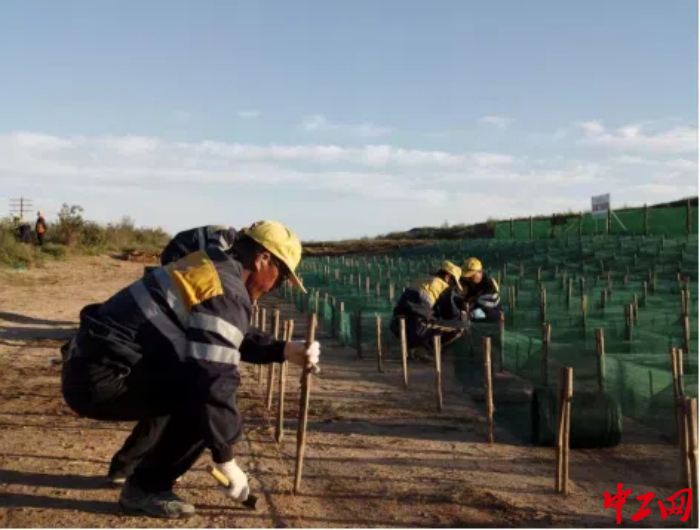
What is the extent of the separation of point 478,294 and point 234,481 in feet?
25.0

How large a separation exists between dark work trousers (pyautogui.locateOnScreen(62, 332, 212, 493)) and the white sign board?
3034 centimetres

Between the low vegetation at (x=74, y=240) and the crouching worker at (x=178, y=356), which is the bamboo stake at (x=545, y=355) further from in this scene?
the low vegetation at (x=74, y=240)

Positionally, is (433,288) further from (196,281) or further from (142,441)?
(196,281)

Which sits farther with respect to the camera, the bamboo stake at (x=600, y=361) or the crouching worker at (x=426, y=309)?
the crouching worker at (x=426, y=309)

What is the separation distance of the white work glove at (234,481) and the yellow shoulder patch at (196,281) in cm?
78

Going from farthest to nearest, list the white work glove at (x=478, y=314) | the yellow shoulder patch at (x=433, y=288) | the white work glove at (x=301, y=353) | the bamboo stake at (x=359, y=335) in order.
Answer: the white work glove at (x=478, y=314) < the bamboo stake at (x=359, y=335) < the yellow shoulder patch at (x=433, y=288) < the white work glove at (x=301, y=353)

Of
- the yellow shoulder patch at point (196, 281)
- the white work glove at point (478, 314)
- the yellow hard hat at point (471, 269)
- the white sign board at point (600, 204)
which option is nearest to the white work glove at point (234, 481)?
the yellow shoulder patch at point (196, 281)

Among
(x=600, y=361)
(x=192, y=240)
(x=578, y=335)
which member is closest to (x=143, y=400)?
(x=192, y=240)

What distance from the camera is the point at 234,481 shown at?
3932 millimetres

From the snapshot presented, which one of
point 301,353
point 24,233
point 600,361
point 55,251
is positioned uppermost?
point 24,233

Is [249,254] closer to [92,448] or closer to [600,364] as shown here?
[92,448]

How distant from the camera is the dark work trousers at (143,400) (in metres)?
3.73

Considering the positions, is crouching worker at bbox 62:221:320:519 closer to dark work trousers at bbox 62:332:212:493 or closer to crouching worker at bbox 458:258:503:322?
dark work trousers at bbox 62:332:212:493

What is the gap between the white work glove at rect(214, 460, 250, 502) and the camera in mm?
3846
